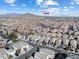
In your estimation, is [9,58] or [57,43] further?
[57,43]

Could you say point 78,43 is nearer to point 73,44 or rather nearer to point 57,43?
point 73,44

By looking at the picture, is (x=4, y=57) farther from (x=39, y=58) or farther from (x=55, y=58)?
(x=55, y=58)

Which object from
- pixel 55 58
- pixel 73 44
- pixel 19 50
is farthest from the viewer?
pixel 73 44

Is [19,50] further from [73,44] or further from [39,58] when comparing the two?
[73,44]

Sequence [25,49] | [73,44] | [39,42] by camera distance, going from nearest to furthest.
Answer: [25,49] → [73,44] → [39,42]

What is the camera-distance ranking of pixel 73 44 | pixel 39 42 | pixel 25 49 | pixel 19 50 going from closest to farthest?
pixel 19 50
pixel 25 49
pixel 73 44
pixel 39 42

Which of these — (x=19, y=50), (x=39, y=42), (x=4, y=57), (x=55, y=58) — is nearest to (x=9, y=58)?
(x=4, y=57)

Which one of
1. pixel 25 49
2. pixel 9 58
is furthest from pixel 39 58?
pixel 25 49

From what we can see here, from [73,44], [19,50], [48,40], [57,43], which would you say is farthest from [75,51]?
[19,50]

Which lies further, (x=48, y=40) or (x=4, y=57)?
(x=48, y=40)
